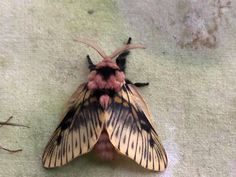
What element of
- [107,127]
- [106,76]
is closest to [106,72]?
[106,76]

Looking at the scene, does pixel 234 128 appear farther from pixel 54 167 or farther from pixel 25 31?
pixel 25 31

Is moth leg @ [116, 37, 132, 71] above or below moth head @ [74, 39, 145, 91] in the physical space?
above

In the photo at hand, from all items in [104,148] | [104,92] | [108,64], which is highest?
[108,64]

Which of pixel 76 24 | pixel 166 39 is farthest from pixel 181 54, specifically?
pixel 76 24

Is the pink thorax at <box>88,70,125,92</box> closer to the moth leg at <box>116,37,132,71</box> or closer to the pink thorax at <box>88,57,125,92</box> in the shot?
the pink thorax at <box>88,57,125,92</box>

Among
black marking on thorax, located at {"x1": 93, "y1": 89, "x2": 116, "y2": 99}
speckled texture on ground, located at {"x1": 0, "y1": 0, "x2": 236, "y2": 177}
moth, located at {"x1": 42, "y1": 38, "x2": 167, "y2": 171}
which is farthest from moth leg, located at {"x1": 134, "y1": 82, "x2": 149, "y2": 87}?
black marking on thorax, located at {"x1": 93, "y1": 89, "x2": 116, "y2": 99}

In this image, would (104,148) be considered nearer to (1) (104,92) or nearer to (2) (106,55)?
(1) (104,92)

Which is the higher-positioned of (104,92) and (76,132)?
(104,92)

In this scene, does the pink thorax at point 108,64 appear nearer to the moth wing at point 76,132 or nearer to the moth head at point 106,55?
the moth head at point 106,55
